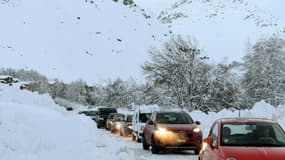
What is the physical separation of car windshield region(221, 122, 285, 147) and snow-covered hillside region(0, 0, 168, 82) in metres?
70.5

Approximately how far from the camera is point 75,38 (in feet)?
342

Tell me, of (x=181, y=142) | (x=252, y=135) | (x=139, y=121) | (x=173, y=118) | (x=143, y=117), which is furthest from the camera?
(x=143, y=117)

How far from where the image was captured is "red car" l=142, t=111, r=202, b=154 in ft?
67.2

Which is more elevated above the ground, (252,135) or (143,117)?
(143,117)

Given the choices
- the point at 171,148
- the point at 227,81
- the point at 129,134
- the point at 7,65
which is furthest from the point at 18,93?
the point at 7,65

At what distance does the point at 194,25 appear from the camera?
465 feet

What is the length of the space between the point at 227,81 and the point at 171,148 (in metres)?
31.1

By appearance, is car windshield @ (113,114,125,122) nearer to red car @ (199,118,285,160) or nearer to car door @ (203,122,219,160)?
car door @ (203,122,219,160)

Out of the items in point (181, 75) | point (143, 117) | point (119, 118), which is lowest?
point (143, 117)

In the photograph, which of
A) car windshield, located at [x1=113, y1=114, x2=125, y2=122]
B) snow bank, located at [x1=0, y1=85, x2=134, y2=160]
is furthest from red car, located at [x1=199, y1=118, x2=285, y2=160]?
car windshield, located at [x1=113, y1=114, x2=125, y2=122]

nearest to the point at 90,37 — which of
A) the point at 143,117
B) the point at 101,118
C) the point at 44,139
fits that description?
the point at 101,118

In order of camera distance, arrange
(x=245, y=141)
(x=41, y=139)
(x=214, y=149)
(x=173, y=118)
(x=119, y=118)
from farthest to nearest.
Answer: (x=119, y=118) < (x=173, y=118) < (x=41, y=139) < (x=245, y=141) < (x=214, y=149)

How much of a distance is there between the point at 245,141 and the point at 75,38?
311 ft

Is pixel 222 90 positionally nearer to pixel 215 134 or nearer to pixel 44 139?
pixel 44 139
